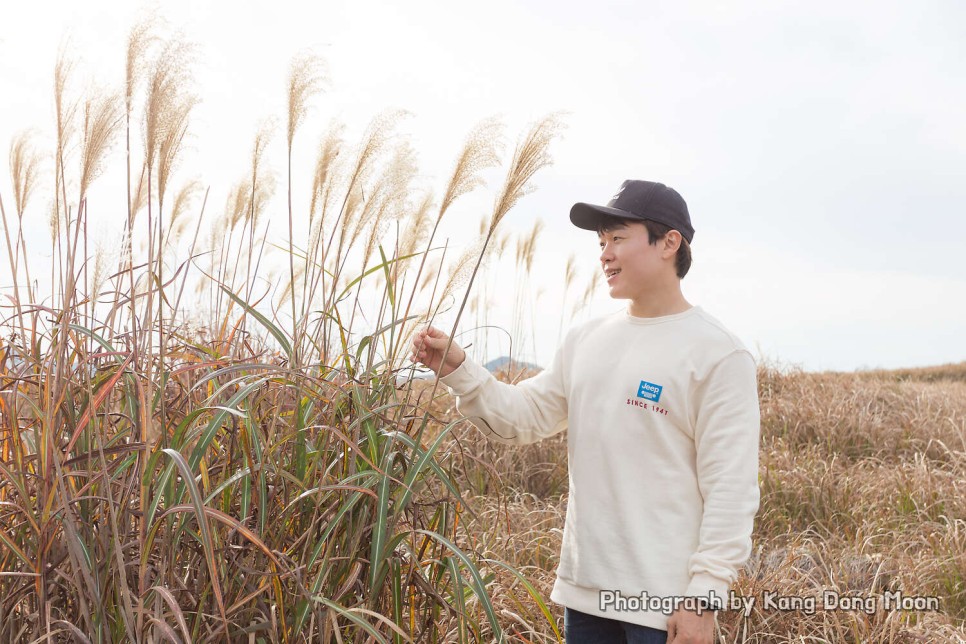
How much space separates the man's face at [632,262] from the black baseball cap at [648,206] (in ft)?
0.12

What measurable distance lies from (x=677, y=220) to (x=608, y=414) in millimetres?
490

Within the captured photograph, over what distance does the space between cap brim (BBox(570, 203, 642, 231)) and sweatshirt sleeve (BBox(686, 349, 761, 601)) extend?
0.40 meters

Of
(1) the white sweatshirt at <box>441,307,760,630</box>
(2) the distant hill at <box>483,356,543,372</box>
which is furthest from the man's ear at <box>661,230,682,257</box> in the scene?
(2) the distant hill at <box>483,356,543,372</box>

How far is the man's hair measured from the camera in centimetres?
190

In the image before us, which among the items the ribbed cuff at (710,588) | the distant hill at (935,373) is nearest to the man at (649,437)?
the ribbed cuff at (710,588)

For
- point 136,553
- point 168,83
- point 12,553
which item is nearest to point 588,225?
point 168,83

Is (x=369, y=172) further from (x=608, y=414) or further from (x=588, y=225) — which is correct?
(x=608, y=414)

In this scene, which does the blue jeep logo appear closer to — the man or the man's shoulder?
the man

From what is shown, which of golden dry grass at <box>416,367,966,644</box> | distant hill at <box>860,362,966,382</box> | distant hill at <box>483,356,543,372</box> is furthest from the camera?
distant hill at <box>860,362,966,382</box>

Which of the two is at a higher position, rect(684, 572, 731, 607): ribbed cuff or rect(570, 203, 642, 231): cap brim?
rect(570, 203, 642, 231): cap brim

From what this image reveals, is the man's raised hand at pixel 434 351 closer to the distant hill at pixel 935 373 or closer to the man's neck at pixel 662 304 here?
the man's neck at pixel 662 304

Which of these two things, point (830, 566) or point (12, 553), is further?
point (830, 566)

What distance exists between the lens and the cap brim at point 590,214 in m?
1.87

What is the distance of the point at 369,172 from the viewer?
1.85 meters
